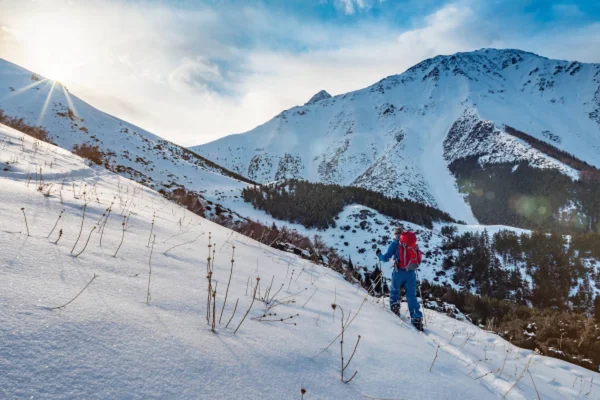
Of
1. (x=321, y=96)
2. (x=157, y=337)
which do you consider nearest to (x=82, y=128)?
(x=157, y=337)

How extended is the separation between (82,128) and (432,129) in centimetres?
9159

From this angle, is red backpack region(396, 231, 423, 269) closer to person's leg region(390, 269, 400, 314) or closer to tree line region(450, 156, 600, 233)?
person's leg region(390, 269, 400, 314)

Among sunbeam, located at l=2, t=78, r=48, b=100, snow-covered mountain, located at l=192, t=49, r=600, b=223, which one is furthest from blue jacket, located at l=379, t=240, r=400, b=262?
snow-covered mountain, located at l=192, t=49, r=600, b=223

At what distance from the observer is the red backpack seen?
5027 millimetres

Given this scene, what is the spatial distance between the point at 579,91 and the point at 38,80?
151 meters

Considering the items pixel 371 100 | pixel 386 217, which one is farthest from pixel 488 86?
pixel 386 217

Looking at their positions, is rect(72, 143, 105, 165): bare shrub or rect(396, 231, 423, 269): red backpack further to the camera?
rect(72, 143, 105, 165): bare shrub

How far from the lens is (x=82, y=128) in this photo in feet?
73.3

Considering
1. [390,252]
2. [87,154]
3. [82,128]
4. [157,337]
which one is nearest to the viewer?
[157,337]

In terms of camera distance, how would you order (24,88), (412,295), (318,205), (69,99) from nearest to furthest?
(412,295)
(24,88)
(69,99)
(318,205)

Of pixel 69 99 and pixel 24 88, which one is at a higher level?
pixel 69 99

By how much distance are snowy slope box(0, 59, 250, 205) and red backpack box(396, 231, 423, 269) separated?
16268 mm

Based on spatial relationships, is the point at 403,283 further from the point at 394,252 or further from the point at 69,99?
the point at 69,99

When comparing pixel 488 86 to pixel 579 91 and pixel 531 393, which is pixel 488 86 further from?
pixel 531 393
